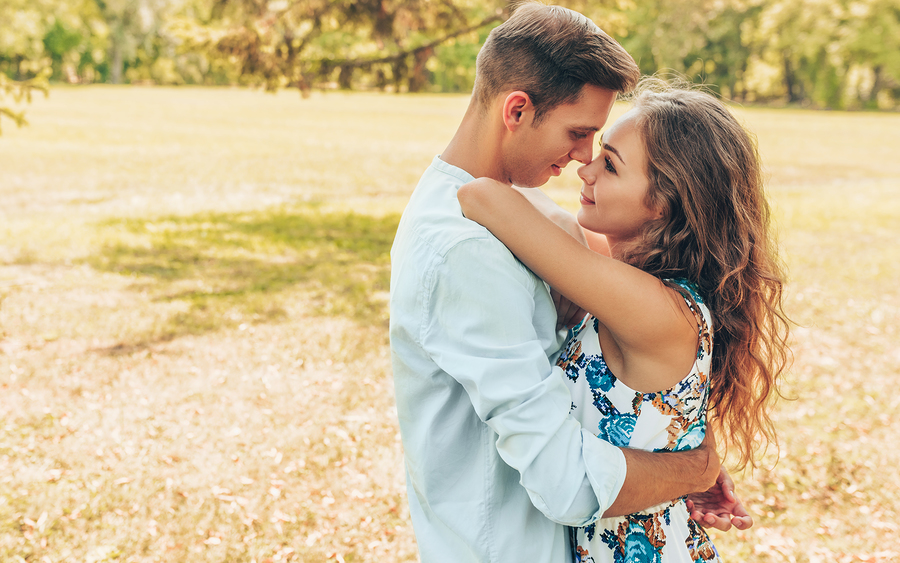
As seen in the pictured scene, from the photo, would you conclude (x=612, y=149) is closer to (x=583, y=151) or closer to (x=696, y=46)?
(x=583, y=151)

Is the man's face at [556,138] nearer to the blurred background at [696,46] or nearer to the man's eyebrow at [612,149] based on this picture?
the man's eyebrow at [612,149]

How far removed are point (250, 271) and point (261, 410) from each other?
4073mm

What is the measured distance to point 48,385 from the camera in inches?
225

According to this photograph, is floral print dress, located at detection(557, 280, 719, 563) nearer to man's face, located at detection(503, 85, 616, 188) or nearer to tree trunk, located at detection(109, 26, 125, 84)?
man's face, located at detection(503, 85, 616, 188)

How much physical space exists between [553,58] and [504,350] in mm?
888

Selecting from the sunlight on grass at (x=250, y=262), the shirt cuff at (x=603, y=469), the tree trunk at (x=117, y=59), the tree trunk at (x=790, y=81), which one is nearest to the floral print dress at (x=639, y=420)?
the shirt cuff at (x=603, y=469)

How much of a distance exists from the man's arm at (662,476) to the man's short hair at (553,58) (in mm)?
1029

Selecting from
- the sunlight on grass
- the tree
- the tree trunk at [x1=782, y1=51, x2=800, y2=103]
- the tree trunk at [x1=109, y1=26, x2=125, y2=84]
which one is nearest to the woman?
the sunlight on grass

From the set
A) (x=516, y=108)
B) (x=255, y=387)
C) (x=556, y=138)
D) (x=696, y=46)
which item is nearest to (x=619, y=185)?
(x=556, y=138)

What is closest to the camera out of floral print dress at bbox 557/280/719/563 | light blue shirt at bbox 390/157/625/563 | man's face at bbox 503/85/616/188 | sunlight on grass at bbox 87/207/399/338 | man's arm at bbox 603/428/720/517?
light blue shirt at bbox 390/157/625/563

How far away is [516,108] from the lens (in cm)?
199

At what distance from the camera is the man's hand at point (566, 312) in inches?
85.3

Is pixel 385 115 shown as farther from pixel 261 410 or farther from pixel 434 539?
pixel 434 539

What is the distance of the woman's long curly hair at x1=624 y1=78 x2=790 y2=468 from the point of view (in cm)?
196
